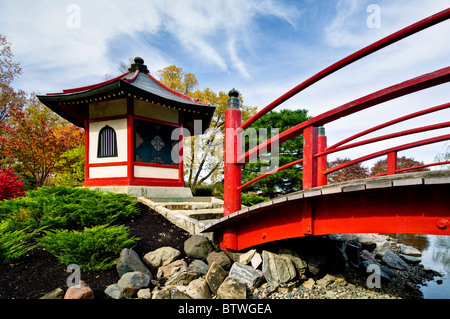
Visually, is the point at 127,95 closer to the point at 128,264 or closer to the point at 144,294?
the point at 128,264

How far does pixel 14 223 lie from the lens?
417 centimetres

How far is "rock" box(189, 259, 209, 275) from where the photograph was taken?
3721 millimetres

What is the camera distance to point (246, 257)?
4.07 m

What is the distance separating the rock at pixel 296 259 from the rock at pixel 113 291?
2.64 meters

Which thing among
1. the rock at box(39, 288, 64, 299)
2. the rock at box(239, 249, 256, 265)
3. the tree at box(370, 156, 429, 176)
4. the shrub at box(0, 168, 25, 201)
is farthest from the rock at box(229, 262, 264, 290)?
the tree at box(370, 156, 429, 176)

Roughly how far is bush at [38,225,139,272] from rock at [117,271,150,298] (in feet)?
1.47

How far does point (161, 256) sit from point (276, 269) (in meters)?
1.92

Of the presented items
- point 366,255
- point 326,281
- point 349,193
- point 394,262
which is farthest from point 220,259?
point 394,262

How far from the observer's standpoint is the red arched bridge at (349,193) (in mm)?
2209

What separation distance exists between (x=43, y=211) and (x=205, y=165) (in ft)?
40.9

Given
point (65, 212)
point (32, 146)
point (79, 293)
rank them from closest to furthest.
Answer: point (79, 293)
point (65, 212)
point (32, 146)

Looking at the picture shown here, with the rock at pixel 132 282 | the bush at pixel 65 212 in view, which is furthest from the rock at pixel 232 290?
the bush at pixel 65 212

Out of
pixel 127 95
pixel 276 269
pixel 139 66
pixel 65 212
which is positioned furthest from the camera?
Answer: pixel 139 66
